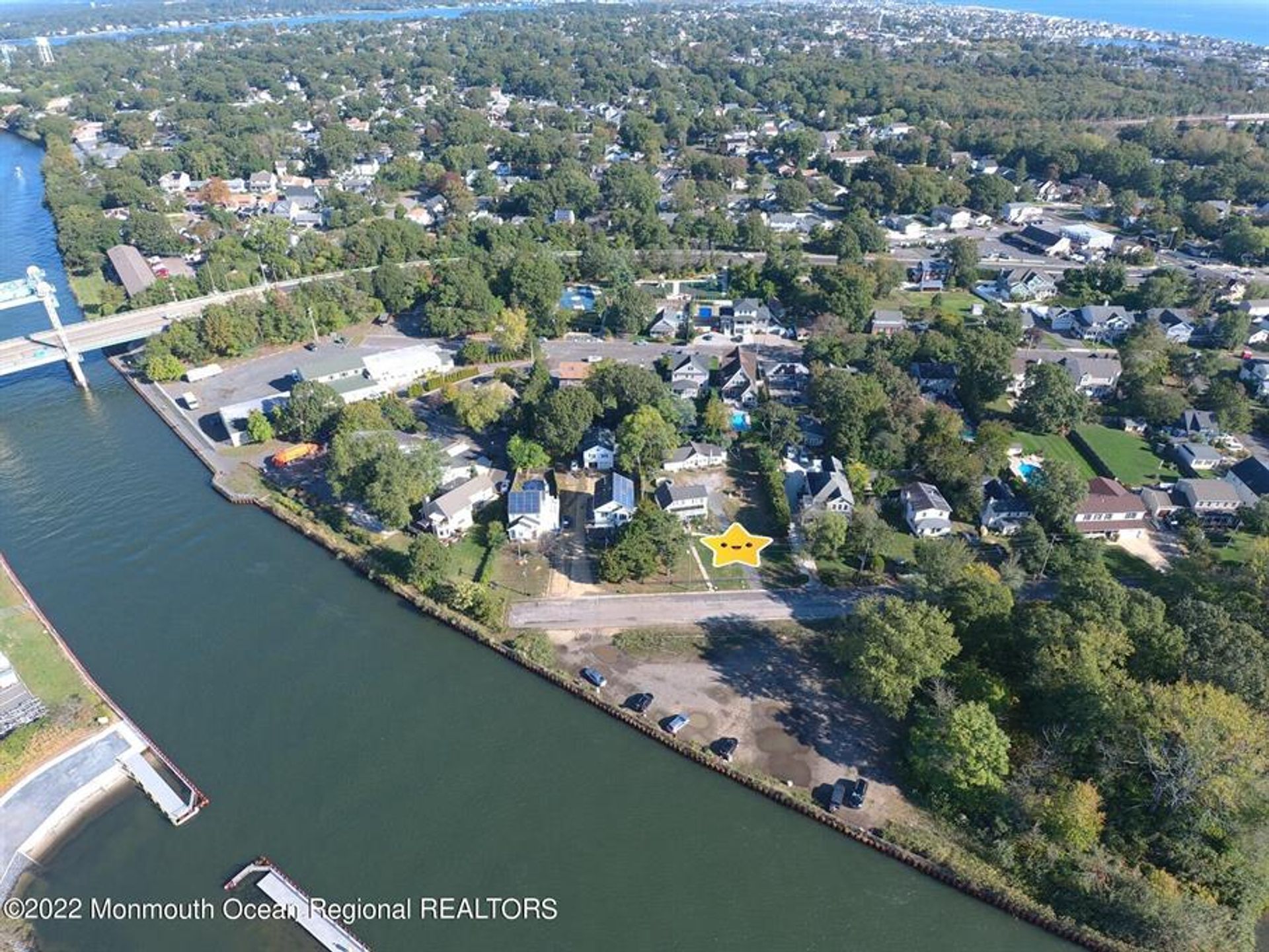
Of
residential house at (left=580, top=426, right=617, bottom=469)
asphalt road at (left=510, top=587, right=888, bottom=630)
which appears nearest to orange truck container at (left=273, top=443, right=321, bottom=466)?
residential house at (left=580, top=426, right=617, bottom=469)

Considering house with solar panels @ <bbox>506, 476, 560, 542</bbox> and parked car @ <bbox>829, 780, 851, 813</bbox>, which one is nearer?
parked car @ <bbox>829, 780, 851, 813</bbox>

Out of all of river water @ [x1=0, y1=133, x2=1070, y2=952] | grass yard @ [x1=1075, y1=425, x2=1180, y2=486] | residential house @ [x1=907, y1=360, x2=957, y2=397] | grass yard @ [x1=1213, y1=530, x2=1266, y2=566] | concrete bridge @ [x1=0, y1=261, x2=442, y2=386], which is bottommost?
river water @ [x1=0, y1=133, x2=1070, y2=952]

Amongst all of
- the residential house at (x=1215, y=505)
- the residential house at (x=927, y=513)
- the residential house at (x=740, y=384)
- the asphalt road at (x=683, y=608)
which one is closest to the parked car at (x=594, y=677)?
the asphalt road at (x=683, y=608)

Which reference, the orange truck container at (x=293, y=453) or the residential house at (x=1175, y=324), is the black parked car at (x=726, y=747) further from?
the residential house at (x=1175, y=324)

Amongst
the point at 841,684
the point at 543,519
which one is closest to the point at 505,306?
the point at 543,519

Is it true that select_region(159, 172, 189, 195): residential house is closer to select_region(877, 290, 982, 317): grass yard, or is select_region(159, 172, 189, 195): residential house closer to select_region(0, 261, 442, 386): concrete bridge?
select_region(0, 261, 442, 386): concrete bridge

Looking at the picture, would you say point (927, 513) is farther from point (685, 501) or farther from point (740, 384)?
point (740, 384)

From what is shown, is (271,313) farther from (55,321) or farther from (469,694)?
(469,694)
